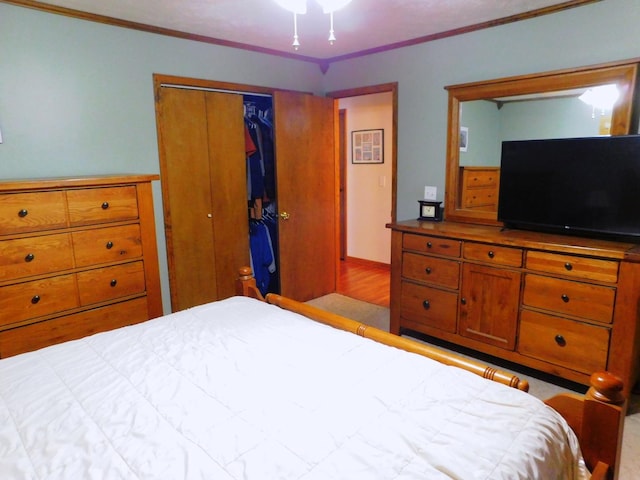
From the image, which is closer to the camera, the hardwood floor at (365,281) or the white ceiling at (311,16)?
the white ceiling at (311,16)

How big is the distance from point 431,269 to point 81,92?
2689mm

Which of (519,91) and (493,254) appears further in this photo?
(519,91)

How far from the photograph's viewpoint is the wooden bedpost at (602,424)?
1138mm

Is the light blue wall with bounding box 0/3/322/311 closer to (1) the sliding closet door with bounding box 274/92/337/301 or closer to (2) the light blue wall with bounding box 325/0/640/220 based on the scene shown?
(1) the sliding closet door with bounding box 274/92/337/301

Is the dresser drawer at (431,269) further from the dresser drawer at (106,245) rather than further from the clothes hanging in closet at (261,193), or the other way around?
the dresser drawer at (106,245)

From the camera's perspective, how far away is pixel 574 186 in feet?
8.50

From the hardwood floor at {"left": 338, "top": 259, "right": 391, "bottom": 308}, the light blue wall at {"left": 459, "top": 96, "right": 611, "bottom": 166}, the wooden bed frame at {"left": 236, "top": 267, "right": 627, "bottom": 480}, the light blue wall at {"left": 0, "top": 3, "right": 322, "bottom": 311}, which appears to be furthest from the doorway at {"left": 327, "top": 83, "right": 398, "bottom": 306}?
the wooden bed frame at {"left": 236, "top": 267, "right": 627, "bottom": 480}

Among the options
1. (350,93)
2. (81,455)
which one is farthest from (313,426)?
(350,93)

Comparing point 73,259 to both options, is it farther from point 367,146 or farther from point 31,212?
point 367,146

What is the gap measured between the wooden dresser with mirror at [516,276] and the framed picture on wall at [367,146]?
190 centimetres

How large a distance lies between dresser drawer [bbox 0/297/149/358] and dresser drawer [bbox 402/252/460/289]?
1.88 metres

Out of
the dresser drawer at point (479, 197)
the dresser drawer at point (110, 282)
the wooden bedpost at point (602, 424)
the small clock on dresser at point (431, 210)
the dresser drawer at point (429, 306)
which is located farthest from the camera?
the small clock on dresser at point (431, 210)

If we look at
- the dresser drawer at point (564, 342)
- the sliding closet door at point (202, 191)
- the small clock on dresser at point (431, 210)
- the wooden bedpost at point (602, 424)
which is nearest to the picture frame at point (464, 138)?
the small clock on dresser at point (431, 210)

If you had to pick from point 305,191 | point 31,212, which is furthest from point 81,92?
point 305,191
